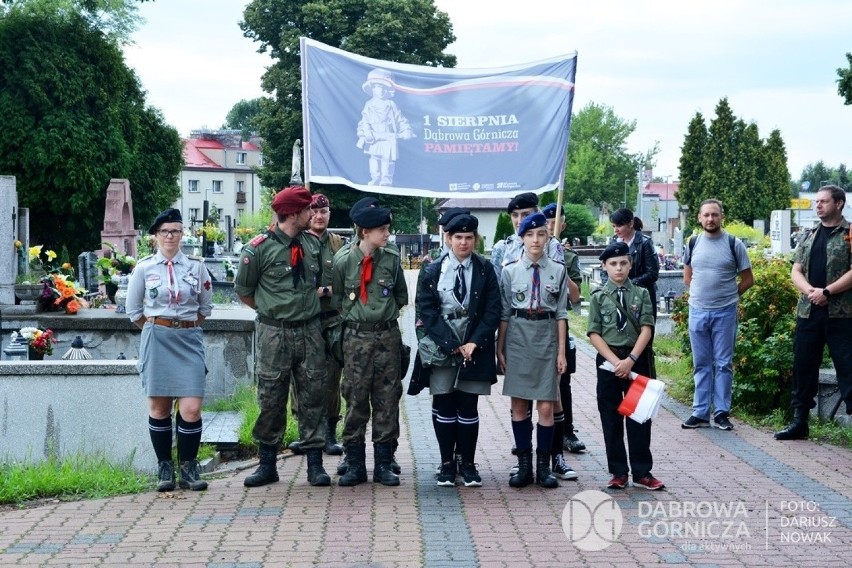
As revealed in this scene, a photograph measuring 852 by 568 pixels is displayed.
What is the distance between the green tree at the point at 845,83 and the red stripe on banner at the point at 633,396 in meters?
30.3

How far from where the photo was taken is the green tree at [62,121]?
42.1 metres

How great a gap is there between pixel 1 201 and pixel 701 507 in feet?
34.4

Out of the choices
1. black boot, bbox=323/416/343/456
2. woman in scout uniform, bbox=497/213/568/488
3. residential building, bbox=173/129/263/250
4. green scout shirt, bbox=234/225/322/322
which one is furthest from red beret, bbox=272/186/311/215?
residential building, bbox=173/129/263/250

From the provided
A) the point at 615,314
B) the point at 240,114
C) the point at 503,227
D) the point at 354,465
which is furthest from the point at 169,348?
the point at 240,114

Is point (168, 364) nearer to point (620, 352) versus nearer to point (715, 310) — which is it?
point (620, 352)

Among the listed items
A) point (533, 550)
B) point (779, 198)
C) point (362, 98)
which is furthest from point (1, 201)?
point (779, 198)

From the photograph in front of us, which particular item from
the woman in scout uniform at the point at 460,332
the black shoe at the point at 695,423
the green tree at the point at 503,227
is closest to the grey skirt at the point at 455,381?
the woman in scout uniform at the point at 460,332

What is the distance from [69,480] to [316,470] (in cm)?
167

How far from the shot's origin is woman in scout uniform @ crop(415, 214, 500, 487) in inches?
305

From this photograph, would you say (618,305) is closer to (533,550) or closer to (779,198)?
(533,550)

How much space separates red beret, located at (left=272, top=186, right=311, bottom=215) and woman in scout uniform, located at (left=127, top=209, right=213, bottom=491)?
0.71m

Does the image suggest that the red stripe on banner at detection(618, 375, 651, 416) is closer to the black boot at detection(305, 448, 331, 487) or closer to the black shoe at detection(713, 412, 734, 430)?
the black boot at detection(305, 448, 331, 487)

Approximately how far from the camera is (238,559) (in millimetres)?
6047

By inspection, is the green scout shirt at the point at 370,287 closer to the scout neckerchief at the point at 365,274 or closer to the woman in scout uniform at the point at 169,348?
the scout neckerchief at the point at 365,274
